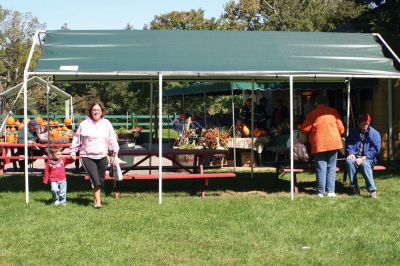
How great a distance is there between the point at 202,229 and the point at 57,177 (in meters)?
2.86

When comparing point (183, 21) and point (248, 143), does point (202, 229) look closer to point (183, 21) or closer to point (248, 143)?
point (248, 143)

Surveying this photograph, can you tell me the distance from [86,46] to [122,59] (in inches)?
30.9

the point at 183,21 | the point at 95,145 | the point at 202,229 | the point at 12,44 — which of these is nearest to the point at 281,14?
the point at 183,21

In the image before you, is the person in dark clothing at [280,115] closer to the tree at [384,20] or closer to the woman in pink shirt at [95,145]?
the tree at [384,20]

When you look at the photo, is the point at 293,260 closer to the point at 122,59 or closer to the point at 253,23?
the point at 122,59

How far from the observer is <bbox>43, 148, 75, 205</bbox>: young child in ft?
29.1

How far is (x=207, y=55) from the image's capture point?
9.66 m

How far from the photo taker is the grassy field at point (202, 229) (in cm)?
594

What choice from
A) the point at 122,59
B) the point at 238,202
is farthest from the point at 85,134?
the point at 238,202

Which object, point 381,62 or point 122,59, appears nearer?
point 122,59

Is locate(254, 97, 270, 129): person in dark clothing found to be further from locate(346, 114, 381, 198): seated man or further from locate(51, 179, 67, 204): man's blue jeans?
locate(51, 179, 67, 204): man's blue jeans

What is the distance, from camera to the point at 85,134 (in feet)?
28.4

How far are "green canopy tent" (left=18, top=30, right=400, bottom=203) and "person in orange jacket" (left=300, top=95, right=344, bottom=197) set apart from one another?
616 millimetres

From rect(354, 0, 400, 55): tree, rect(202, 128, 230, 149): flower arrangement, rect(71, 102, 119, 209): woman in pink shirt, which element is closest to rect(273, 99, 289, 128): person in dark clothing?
rect(202, 128, 230, 149): flower arrangement
